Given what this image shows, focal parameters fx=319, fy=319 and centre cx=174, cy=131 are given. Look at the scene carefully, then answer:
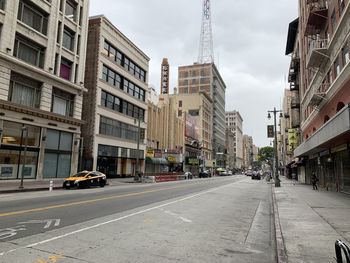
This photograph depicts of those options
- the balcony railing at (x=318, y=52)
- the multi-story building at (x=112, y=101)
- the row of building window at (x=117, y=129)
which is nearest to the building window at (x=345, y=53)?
the balcony railing at (x=318, y=52)

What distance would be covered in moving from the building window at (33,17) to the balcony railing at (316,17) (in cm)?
2558

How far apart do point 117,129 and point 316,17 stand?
96.1ft

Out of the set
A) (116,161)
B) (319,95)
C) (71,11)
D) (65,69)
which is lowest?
(116,161)

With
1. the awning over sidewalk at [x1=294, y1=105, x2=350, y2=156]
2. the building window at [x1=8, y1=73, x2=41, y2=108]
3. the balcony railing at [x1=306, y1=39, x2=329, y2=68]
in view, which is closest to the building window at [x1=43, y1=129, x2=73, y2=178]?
the building window at [x1=8, y1=73, x2=41, y2=108]

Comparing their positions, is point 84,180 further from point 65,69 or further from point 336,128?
point 336,128

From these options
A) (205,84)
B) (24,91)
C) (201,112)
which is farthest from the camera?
(205,84)

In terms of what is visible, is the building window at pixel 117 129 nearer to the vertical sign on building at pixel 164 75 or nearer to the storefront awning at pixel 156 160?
the storefront awning at pixel 156 160

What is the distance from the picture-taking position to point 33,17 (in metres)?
31.4

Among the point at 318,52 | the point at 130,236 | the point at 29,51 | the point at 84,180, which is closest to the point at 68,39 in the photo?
the point at 29,51

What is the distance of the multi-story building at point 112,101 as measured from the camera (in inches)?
1617

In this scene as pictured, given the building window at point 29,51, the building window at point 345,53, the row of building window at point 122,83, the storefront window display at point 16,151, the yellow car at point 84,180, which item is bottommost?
the yellow car at point 84,180

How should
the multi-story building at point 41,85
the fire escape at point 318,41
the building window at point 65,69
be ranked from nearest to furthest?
the fire escape at point 318,41
the multi-story building at point 41,85
the building window at point 65,69

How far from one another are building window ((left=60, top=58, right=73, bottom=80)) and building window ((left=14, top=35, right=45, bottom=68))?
10.5ft

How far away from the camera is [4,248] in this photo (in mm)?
6758
